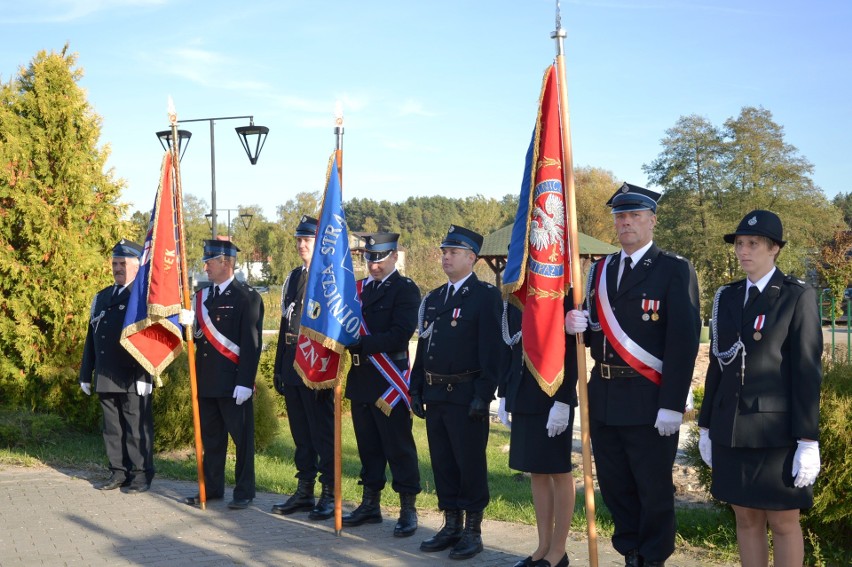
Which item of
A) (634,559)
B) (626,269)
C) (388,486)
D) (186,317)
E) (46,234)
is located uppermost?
(46,234)

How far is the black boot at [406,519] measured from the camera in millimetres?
6039

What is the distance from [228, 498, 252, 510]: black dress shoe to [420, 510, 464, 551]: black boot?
6.23 feet

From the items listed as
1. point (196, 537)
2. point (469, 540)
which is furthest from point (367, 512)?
point (196, 537)

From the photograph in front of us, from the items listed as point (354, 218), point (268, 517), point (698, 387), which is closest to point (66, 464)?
point (268, 517)

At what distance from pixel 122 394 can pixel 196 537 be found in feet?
7.52

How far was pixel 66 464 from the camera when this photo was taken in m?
8.83

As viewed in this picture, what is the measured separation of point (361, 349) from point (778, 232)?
3.13 m

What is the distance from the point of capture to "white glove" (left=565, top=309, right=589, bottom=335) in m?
4.60

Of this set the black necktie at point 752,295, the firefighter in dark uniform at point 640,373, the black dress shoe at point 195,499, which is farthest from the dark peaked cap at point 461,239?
the black dress shoe at point 195,499

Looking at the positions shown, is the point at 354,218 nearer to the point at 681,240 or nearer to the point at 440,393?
the point at 681,240

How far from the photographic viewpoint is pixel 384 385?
20.7 ft

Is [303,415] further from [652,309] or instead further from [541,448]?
[652,309]

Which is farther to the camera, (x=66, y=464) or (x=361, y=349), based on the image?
(x=66, y=464)

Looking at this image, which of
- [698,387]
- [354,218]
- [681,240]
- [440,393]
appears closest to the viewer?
[440,393]
